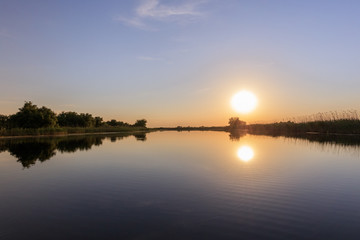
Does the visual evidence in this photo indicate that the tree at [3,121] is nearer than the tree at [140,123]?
Yes

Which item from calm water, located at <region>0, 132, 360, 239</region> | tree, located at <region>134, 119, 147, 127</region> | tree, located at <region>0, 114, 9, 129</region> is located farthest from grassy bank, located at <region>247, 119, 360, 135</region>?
tree, located at <region>134, 119, 147, 127</region>

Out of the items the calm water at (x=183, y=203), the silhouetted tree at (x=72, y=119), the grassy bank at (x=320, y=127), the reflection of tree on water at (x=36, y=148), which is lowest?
the calm water at (x=183, y=203)

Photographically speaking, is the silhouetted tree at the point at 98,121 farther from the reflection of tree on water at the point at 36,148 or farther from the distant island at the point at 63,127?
the reflection of tree on water at the point at 36,148

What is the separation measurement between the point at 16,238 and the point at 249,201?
28.2 ft

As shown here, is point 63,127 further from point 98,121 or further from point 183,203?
point 183,203

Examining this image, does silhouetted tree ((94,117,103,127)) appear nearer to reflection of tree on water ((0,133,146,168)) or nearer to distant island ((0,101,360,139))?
distant island ((0,101,360,139))

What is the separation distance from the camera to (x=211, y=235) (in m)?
7.93

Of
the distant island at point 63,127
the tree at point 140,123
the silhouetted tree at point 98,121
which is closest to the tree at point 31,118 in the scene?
the distant island at point 63,127

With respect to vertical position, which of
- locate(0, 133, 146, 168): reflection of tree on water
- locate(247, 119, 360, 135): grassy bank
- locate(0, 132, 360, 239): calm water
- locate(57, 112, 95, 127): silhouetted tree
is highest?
locate(57, 112, 95, 127): silhouetted tree

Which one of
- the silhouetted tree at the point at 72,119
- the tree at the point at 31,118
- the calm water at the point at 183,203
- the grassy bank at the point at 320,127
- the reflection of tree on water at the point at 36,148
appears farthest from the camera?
the silhouetted tree at the point at 72,119

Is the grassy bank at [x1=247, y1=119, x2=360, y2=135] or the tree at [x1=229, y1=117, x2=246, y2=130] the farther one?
the tree at [x1=229, y1=117, x2=246, y2=130]

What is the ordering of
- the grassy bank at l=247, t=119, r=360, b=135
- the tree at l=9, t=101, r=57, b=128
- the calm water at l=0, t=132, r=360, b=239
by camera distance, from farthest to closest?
the tree at l=9, t=101, r=57, b=128 → the grassy bank at l=247, t=119, r=360, b=135 → the calm water at l=0, t=132, r=360, b=239

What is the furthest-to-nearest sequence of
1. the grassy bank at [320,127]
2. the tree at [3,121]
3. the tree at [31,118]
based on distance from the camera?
1. the tree at [3,121]
2. the tree at [31,118]
3. the grassy bank at [320,127]

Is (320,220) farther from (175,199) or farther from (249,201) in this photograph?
(175,199)
